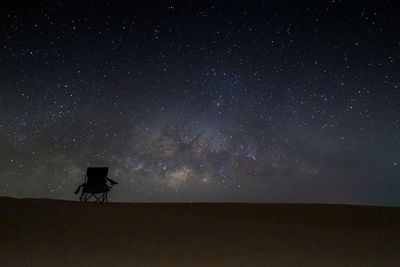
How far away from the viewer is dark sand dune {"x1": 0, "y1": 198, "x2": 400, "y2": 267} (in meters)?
5.87

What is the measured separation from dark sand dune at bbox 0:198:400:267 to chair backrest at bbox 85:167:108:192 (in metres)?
3.67

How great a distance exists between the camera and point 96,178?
14.5 metres

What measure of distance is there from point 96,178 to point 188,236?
766 centimetres

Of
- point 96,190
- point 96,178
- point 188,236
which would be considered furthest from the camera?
point 96,178

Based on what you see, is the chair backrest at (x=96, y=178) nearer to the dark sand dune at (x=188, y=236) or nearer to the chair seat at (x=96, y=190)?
the chair seat at (x=96, y=190)

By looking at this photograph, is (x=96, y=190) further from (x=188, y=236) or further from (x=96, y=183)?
(x=188, y=236)

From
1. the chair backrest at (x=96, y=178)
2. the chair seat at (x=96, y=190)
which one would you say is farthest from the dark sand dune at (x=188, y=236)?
the chair backrest at (x=96, y=178)

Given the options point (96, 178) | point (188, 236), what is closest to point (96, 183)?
point (96, 178)

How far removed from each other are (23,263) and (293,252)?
12.6 feet

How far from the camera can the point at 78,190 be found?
14.2m

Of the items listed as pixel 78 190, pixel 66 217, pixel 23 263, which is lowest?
pixel 23 263

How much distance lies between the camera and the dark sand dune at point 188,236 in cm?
587

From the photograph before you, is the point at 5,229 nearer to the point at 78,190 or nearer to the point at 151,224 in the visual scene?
the point at 151,224

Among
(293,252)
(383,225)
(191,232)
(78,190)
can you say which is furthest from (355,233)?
(78,190)
